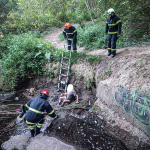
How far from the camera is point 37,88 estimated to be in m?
8.23

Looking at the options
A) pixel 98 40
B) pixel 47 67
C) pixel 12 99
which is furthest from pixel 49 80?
pixel 98 40

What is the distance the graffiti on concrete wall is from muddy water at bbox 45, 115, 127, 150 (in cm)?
102

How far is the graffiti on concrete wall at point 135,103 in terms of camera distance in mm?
3400

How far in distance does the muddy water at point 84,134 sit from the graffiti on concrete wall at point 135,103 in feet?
3.34

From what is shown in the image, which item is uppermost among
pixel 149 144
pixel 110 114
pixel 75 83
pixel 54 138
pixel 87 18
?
pixel 87 18

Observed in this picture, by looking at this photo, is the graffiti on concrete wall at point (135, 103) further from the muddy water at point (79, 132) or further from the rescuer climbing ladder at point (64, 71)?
the rescuer climbing ladder at point (64, 71)

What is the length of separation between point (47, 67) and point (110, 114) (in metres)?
4.89

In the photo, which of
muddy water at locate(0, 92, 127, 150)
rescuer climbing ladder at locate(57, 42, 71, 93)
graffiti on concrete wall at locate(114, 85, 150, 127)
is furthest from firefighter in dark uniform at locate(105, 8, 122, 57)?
muddy water at locate(0, 92, 127, 150)

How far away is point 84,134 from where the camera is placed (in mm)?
4309

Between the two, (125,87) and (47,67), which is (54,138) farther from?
(47,67)

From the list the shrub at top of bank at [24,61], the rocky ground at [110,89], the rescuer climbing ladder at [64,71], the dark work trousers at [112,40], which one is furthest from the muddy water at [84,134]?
the shrub at top of bank at [24,61]

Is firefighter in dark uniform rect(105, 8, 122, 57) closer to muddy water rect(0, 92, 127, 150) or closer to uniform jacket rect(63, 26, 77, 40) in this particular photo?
uniform jacket rect(63, 26, 77, 40)

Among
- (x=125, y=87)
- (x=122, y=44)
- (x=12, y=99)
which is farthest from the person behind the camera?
(x=12, y=99)

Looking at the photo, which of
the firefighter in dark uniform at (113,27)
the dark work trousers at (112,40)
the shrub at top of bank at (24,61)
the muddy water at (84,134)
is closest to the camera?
the muddy water at (84,134)
